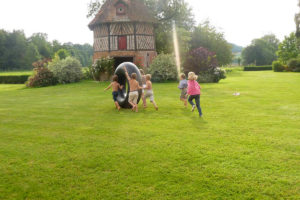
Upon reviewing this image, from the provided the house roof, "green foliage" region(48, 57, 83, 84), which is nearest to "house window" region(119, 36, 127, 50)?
the house roof

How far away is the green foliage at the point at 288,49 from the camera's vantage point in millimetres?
59553

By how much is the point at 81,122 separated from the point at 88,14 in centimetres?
3150

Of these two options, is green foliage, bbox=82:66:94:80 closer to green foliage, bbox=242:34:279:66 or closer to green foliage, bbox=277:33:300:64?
green foliage, bbox=277:33:300:64

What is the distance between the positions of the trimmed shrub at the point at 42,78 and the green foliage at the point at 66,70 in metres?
0.52

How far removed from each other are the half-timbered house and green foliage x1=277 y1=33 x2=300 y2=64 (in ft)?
140

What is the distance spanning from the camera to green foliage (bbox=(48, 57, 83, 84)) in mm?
28250

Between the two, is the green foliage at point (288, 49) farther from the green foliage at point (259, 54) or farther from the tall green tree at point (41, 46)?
the tall green tree at point (41, 46)

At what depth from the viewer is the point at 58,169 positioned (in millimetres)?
5012

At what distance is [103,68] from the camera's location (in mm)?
27547

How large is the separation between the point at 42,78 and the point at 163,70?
12681 millimetres

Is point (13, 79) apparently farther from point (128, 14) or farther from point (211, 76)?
point (211, 76)

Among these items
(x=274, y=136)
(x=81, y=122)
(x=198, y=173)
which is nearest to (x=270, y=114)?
(x=274, y=136)

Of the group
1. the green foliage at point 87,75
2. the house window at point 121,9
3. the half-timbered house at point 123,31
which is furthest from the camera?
the green foliage at point 87,75

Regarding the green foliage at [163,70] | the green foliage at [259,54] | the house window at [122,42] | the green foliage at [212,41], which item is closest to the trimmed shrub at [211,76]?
the green foliage at [163,70]
